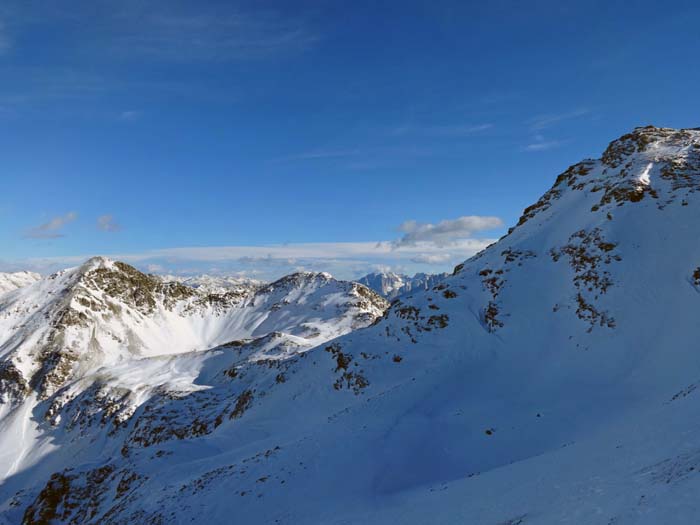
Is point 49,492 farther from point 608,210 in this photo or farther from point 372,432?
point 608,210

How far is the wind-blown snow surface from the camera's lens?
60.2ft

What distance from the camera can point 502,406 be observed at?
3288 cm

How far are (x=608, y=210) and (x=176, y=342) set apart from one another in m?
132

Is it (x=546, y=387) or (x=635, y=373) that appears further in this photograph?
(x=546, y=387)

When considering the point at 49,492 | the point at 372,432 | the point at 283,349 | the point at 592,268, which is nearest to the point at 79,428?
the point at 283,349

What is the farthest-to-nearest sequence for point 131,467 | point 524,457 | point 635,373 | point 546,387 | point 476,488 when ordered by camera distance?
point 131,467 → point 546,387 → point 635,373 → point 524,457 → point 476,488

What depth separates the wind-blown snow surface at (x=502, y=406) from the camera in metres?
18.3

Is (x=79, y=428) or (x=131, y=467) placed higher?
(x=131, y=467)

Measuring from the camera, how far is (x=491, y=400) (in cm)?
3422

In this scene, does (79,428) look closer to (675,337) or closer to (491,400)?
(491,400)

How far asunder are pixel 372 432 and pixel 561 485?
57.7ft

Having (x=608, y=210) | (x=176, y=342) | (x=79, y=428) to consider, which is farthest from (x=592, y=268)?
(x=176, y=342)

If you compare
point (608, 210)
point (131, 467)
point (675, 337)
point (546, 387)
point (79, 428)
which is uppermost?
point (608, 210)

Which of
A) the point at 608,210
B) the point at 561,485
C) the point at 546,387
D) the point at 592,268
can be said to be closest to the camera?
the point at 561,485
